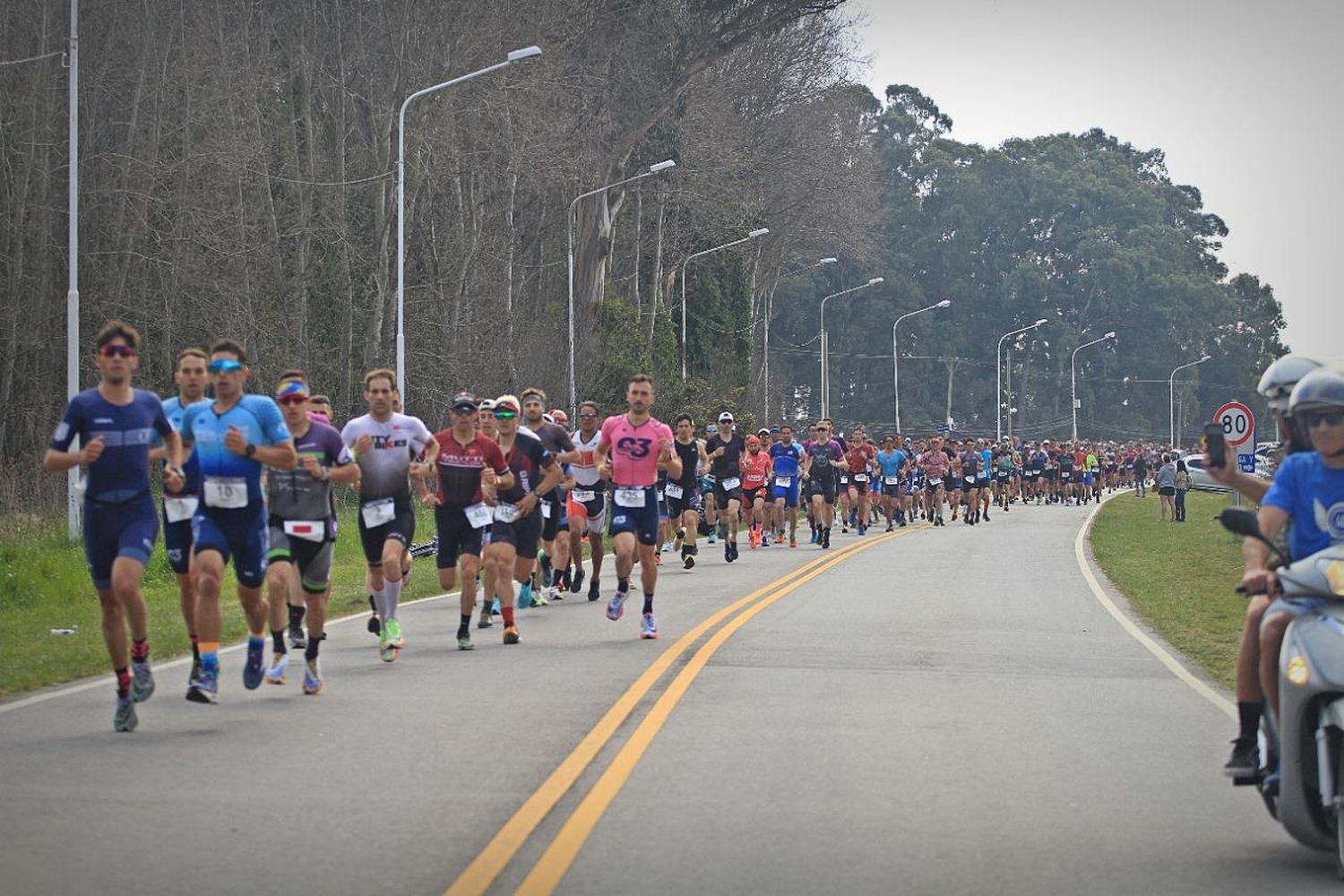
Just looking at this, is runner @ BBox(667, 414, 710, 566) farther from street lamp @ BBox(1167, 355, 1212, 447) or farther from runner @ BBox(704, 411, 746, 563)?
street lamp @ BBox(1167, 355, 1212, 447)

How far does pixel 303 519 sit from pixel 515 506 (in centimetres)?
330

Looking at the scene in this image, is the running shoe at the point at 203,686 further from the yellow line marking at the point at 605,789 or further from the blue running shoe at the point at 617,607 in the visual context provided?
the blue running shoe at the point at 617,607

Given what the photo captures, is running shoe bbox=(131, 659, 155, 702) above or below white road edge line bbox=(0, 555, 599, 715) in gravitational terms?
above

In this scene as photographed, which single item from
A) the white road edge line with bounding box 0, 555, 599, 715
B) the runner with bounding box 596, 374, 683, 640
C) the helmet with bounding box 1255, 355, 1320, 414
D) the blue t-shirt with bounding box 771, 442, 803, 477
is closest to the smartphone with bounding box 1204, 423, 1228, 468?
the helmet with bounding box 1255, 355, 1320, 414

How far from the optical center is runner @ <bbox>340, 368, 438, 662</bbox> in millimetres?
13836

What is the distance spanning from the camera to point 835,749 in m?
10.1

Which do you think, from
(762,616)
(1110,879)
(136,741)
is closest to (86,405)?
(136,741)

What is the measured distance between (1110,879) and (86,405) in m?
6.14

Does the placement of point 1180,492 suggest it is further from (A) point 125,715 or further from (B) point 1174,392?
(B) point 1174,392

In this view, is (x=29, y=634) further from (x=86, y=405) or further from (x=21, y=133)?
(x=21, y=133)

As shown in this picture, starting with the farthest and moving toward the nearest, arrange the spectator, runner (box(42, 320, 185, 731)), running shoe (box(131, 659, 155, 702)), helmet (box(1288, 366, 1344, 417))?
1. the spectator
2. running shoe (box(131, 659, 155, 702))
3. runner (box(42, 320, 185, 731))
4. helmet (box(1288, 366, 1344, 417))

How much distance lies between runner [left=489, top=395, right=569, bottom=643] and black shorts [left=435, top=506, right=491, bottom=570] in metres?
0.38

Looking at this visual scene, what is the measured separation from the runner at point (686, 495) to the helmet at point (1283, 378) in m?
16.7

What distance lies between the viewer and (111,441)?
420 inches
